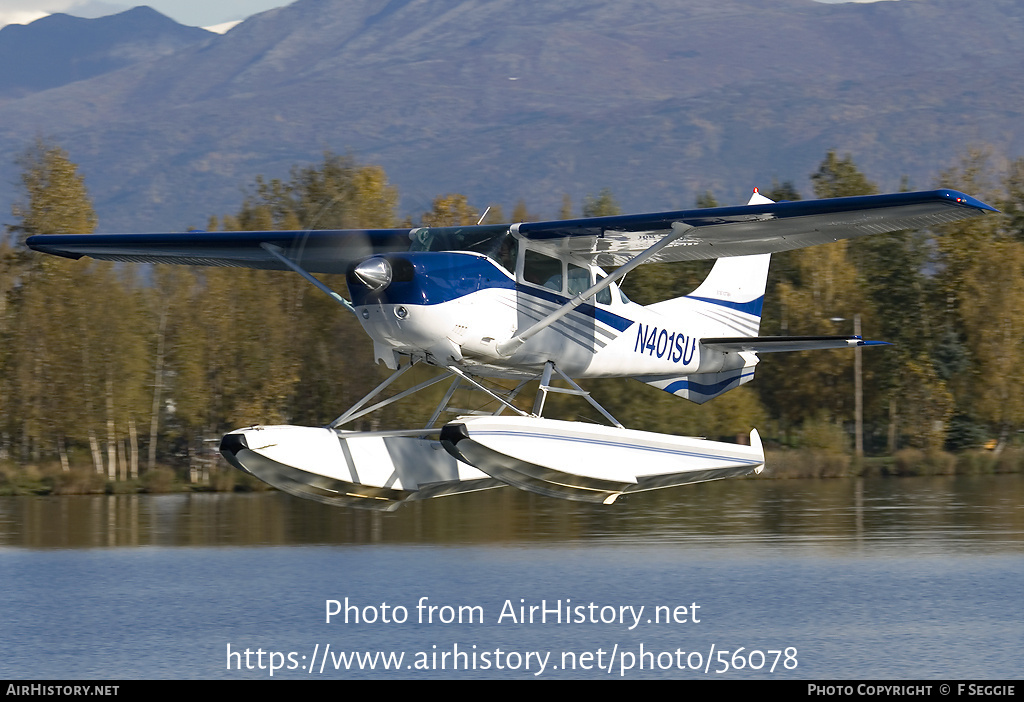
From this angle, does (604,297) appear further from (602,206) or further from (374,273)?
(602,206)

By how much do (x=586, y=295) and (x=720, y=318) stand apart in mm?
2792

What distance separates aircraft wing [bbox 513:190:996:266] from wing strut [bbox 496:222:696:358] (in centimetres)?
4

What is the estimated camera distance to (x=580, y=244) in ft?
37.6

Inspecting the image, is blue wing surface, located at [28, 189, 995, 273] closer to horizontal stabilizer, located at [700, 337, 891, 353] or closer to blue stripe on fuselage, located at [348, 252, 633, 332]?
blue stripe on fuselage, located at [348, 252, 633, 332]

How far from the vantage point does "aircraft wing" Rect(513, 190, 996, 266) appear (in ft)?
33.9

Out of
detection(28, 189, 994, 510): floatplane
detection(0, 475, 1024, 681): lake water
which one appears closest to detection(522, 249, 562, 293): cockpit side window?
detection(28, 189, 994, 510): floatplane

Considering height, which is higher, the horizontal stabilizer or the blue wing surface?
the blue wing surface

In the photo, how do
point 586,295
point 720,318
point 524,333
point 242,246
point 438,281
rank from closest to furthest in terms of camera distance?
point 438,281
point 524,333
point 586,295
point 242,246
point 720,318

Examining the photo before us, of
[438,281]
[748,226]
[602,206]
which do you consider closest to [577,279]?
[748,226]

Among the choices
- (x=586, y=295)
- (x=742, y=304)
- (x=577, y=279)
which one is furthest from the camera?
(x=742, y=304)

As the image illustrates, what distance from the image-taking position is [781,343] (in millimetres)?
12945

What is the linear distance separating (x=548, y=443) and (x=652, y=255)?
91.0 inches

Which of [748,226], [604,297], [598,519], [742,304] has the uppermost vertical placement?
[748,226]
